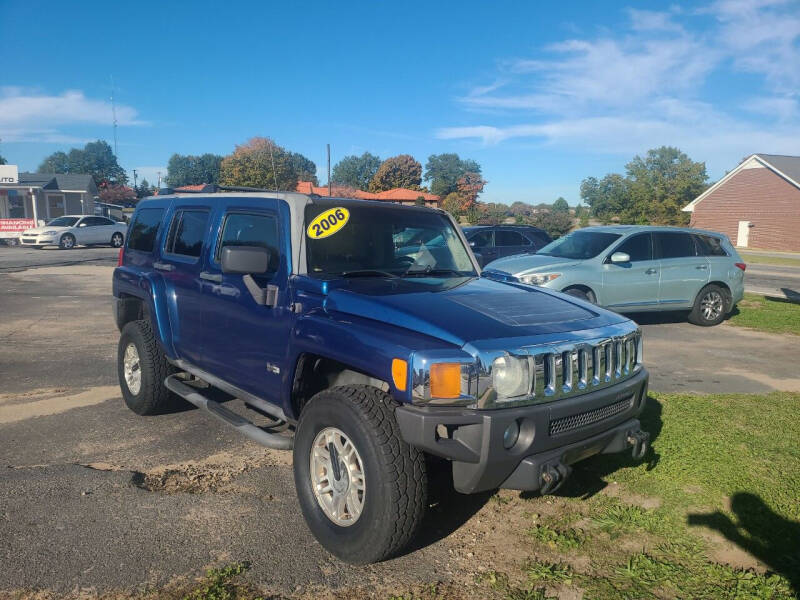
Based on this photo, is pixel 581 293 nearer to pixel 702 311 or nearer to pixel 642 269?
pixel 642 269

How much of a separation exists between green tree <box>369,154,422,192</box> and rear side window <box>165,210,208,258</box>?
80.2 m

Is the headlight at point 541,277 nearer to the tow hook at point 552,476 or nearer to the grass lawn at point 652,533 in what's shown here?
the grass lawn at point 652,533

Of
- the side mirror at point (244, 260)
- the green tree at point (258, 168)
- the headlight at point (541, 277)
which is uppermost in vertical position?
the green tree at point (258, 168)

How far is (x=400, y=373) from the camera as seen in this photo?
2814 millimetres

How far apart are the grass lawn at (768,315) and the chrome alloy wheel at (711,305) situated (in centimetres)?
53

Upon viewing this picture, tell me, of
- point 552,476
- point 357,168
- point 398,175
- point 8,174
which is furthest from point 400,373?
point 357,168

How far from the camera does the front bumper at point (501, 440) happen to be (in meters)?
2.72

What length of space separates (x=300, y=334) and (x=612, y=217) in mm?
54392

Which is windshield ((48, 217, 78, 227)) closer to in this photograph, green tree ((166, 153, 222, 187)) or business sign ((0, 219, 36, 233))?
business sign ((0, 219, 36, 233))

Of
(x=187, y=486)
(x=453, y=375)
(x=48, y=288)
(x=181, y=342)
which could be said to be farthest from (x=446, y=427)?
(x=48, y=288)

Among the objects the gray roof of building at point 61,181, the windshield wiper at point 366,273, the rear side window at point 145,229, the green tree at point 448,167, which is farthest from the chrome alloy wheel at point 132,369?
the green tree at point 448,167

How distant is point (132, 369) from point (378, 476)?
3.44 m

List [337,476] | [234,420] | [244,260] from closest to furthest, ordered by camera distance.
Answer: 1. [337,476]
2. [244,260]
3. [234,420]

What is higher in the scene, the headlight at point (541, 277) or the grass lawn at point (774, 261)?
the headlight at point (541, 277)
